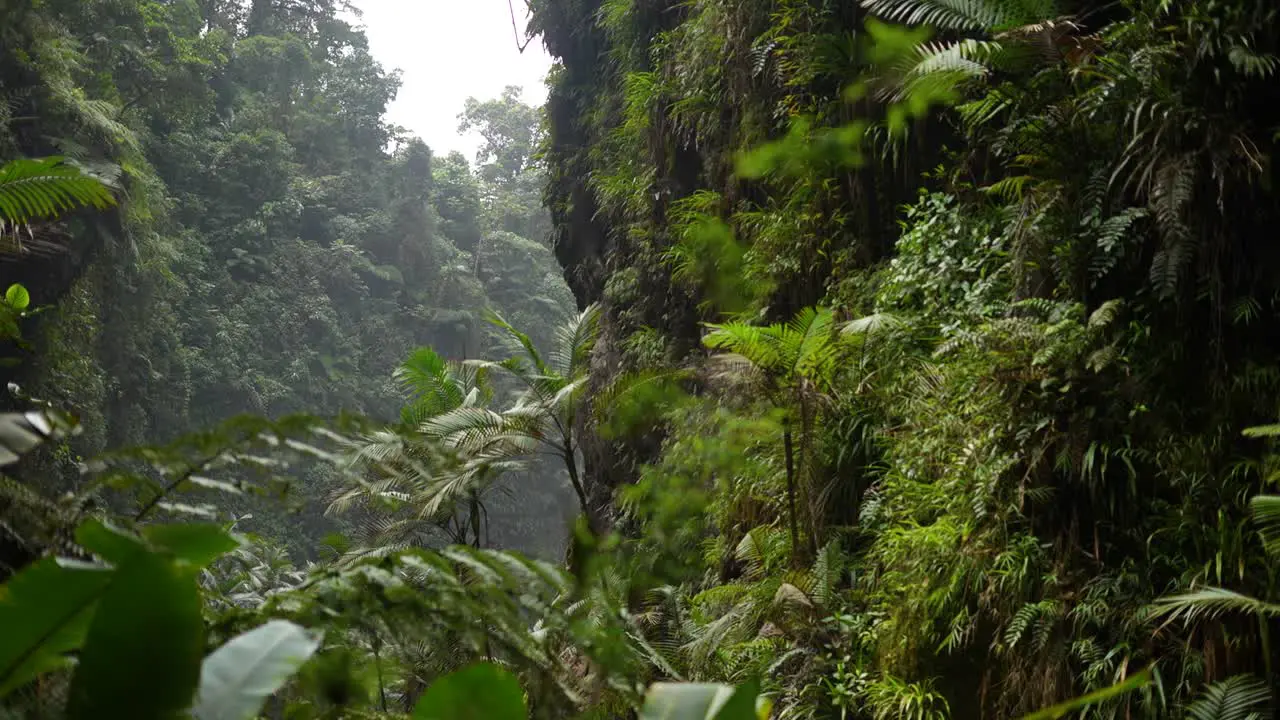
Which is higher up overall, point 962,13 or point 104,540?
A: point 962,13

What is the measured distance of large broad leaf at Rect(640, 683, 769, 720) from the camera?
2.23ft

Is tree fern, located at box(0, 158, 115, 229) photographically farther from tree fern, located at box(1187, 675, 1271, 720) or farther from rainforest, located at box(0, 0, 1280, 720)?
tree fern, located at box(1187, 675, 1271, 720)

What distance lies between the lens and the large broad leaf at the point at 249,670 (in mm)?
679

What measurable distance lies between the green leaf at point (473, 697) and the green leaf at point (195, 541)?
0.31 metres

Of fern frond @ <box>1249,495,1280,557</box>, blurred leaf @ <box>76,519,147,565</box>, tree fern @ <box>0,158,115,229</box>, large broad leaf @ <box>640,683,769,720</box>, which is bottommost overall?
fern frond @ <box>1249,495,1280,557</box>

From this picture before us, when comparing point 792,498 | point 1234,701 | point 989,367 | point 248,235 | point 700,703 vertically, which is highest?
point 248,235

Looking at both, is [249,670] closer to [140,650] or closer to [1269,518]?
[140,650]

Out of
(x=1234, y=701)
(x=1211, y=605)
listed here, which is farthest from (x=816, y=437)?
(x=1234, y=701)

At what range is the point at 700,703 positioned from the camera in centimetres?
73

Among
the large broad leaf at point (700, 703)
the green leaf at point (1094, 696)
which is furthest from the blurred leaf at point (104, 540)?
the green leaf at point (1094, 696)

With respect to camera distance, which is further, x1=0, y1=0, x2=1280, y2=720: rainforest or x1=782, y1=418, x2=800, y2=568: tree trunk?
x1=782, y1=418, x2=800, y2=568: tree trunk

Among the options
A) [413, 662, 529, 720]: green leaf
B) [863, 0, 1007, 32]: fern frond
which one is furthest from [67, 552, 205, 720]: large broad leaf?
[863, 0, 1007, 32]: fern frond

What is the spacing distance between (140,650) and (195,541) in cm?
24

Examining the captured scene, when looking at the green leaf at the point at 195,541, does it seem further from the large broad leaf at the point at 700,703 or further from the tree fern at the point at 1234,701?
the tree fern at the point at 1234,701
